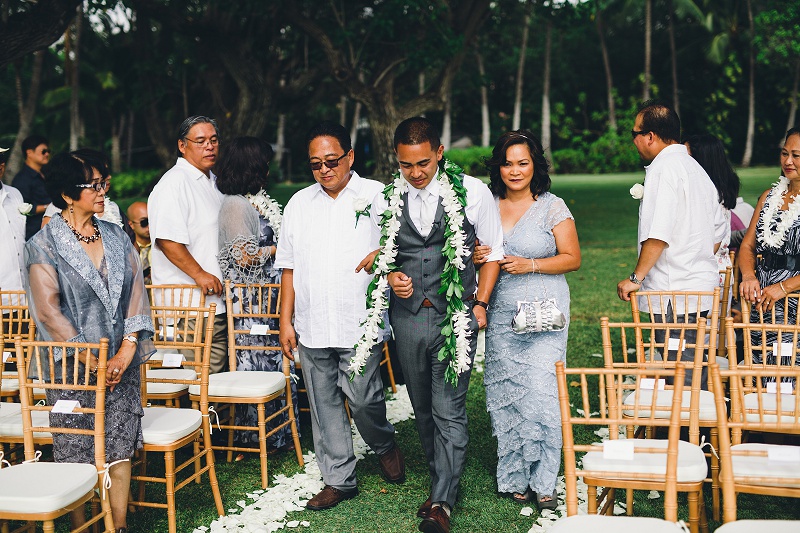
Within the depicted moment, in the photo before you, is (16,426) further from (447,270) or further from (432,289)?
(447,270)

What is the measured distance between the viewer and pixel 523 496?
4.52 meters

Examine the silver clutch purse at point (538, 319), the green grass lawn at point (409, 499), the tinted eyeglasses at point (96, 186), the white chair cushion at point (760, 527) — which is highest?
the tinted eyeglasses at point (96, 186)

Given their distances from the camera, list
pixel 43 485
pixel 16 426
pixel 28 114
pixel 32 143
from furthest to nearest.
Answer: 1. pixel 28 114
2. pixel 32 143
3. pixel 16 426
4. pixel 43 485

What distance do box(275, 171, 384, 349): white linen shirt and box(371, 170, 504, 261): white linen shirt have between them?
149 mm

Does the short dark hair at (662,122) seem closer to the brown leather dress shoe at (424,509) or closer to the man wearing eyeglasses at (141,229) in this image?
the brown leather dress shoe at (424,509)

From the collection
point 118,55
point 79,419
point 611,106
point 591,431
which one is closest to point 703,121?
point 611,106

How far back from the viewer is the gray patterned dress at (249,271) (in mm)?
5336

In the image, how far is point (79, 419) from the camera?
388 centimetres

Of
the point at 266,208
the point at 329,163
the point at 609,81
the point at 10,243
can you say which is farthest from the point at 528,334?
the point at 609,81

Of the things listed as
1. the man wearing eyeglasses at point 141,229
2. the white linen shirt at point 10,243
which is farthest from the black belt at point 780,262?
the white linen shirt at point 10,243

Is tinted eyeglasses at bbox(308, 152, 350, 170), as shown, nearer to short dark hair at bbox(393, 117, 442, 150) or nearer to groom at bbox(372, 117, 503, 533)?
groom at bbox(372, 117, 503, 533)

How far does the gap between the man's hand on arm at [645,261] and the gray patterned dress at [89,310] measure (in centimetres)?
285

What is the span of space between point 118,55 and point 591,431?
23.0 m

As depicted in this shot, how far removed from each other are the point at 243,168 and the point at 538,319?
94.2 inches
